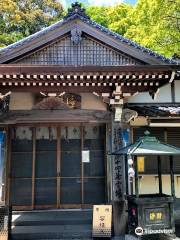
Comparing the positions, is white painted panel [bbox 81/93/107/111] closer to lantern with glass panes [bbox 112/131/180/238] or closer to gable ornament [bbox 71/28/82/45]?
gable ornament [bbox 71/28/82/45]

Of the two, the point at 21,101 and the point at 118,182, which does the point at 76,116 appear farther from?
the point at 118,182

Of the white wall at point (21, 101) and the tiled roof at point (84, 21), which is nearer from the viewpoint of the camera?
the tiled roof at point (84, 21)

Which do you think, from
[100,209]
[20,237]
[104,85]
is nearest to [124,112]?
[104,85]

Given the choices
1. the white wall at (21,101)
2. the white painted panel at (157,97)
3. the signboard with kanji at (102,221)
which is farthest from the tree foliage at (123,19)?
the signboard with kanji at (102,221)

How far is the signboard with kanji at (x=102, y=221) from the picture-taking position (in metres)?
7.76

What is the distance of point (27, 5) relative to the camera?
32.4 m

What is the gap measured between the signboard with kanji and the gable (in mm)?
4748

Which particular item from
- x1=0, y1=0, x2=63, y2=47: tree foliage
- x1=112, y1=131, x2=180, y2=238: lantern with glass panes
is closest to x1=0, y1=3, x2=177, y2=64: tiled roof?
x1=112, y1=131, x2=180, y2=238: lantern with glass panes

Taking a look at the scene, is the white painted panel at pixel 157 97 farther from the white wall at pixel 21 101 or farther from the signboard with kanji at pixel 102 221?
the signboard with kanji at pixel 102 221

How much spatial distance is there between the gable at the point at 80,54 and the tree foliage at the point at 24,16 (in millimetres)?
19232

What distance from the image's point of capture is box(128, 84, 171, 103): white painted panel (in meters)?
10.9

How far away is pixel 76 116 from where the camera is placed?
31.3 ft

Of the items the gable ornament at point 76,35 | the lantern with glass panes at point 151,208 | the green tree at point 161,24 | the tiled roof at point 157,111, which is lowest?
the lantern with glass panes at point 151,208

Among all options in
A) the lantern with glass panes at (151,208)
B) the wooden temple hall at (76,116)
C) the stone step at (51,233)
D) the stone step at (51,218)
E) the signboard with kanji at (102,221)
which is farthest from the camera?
the stone step at (51,218)
